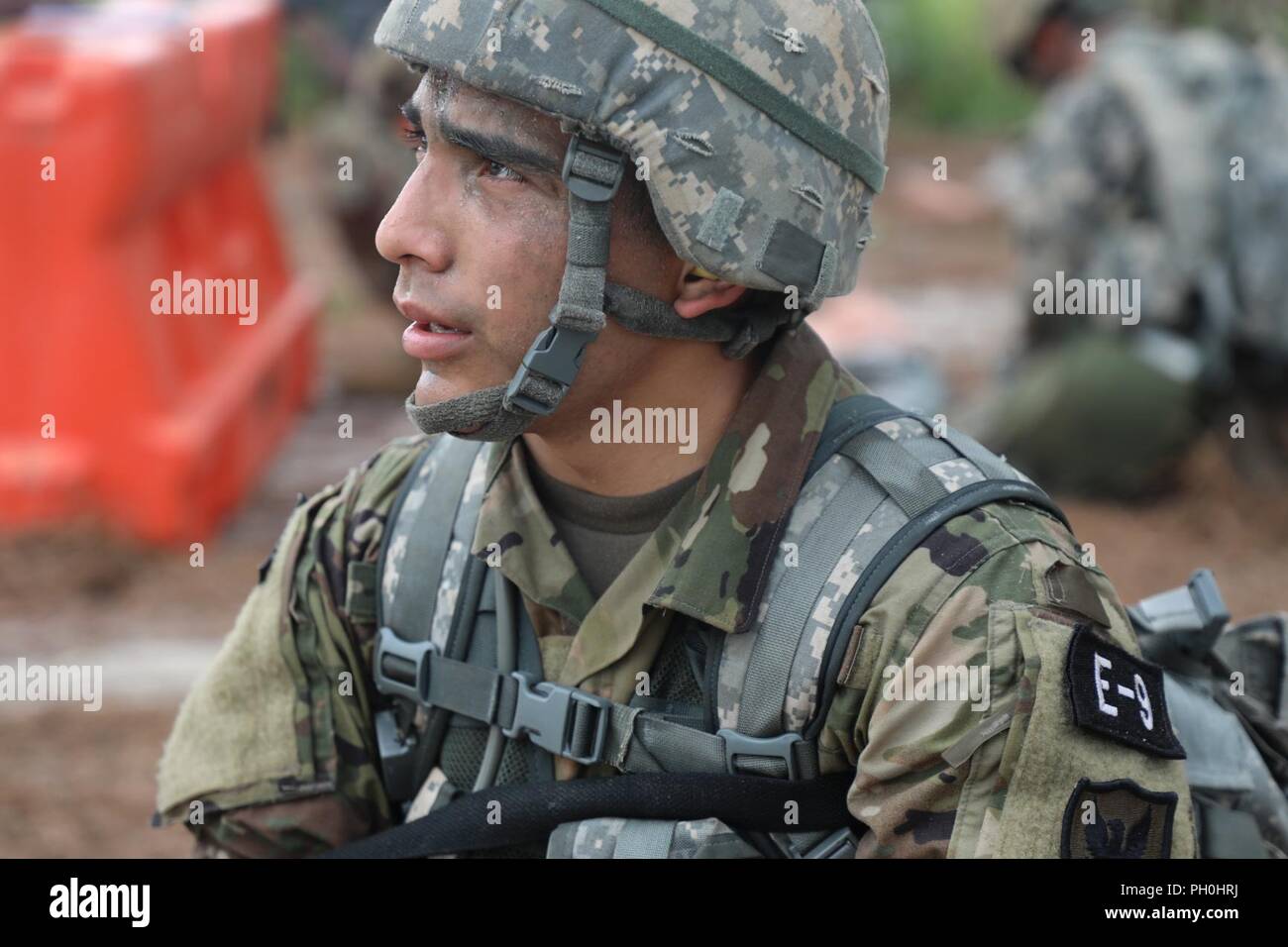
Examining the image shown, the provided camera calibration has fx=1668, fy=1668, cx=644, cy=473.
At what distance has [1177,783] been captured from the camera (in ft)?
7.93

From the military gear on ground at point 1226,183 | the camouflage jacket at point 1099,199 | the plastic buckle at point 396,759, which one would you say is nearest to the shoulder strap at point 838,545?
the plastic buckle at point 396,759

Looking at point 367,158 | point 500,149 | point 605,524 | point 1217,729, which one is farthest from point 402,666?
point 367,158

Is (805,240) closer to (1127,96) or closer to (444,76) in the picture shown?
(444,76)

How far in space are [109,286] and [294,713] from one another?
394cm

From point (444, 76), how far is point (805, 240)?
2.02ft

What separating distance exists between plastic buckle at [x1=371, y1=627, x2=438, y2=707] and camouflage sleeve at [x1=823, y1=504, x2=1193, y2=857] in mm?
682

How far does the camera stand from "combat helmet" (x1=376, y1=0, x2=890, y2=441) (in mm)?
2475

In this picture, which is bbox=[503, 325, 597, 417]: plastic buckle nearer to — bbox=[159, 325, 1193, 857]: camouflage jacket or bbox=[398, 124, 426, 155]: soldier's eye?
bbox=[159, 325, 1193, 857]: camouflage jacket

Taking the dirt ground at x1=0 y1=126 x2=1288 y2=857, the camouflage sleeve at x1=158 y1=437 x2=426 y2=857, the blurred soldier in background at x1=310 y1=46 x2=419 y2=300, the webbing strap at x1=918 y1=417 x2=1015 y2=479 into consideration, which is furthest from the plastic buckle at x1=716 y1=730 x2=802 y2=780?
the blurred soldier in background at x1=310 y1=46 x2=419 y2=300

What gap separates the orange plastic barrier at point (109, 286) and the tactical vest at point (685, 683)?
3.85 m

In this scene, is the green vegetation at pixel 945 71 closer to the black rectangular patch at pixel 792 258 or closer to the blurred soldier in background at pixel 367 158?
the blurred soldier in background at pixel 367 158

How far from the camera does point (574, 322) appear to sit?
2527 millimetres

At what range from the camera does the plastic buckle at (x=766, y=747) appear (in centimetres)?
245

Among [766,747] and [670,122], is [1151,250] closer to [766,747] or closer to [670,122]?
[670,122]
